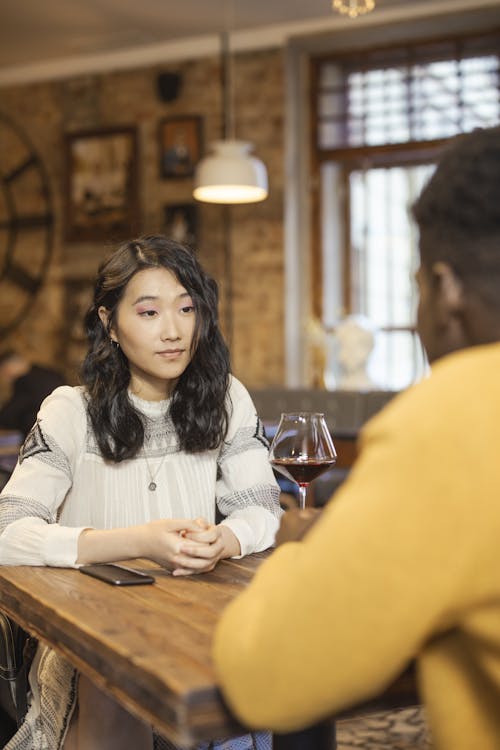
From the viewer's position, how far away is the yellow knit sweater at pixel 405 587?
35.4 inches

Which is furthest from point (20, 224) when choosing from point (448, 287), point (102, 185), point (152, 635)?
point (448, 287)

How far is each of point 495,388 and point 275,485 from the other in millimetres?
1263

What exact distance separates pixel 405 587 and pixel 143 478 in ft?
4.23

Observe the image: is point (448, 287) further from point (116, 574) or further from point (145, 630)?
point (116, 574)

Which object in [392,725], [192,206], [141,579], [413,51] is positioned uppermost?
[413,51]

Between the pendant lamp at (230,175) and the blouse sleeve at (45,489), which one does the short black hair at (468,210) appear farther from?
the pendant lamp at (230,175)

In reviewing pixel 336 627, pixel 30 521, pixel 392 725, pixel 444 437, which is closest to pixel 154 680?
pixel 336 627

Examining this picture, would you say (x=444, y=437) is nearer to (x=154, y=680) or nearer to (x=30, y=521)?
(x=154, y=680)

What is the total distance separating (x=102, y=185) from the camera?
321 inches

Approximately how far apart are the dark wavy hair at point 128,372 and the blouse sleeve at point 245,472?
1.7 inches

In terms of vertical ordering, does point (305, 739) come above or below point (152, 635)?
below

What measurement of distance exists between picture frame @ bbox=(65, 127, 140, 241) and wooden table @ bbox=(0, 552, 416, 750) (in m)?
6.54

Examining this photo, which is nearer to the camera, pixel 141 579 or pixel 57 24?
pixel 141 579

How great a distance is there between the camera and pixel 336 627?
91 centimetres
